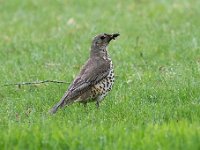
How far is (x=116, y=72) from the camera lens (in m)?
11.5

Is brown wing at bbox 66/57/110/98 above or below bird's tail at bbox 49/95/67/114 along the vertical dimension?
above

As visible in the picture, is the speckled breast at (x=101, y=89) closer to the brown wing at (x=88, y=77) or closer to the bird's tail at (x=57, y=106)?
the brown wing at (x=88, y=77)

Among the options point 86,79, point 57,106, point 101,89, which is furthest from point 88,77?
point 57,106

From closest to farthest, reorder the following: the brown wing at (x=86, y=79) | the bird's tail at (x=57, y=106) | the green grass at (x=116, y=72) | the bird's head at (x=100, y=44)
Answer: the green grass at (x=116, y=72)
the bird's tail at (x=57, y=106)
the brown wing at (x=86, y=79)
the bird's head at (x=100, y=44)

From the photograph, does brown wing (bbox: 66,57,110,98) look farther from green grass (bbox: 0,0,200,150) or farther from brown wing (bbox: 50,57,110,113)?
green grass (bbox: 0,0,200,150)

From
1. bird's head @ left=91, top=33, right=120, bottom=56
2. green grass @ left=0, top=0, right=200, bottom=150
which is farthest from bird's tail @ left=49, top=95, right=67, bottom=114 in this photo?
bird's head @ left=91, top=33, right=120, bottom=56

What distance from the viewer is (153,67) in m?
12.0

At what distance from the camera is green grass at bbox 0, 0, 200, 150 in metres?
7.40

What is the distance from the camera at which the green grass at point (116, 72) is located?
24.3 ft

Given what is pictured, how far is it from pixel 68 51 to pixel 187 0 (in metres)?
5.82

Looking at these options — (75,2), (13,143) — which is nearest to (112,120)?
(13,143)

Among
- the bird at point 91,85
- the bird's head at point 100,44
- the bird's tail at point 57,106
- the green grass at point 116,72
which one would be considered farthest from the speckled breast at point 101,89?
the bird's head at point 100,44

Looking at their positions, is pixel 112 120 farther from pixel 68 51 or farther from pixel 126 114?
pixel 68 51

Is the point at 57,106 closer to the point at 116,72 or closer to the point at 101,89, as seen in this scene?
the point at 101,89
